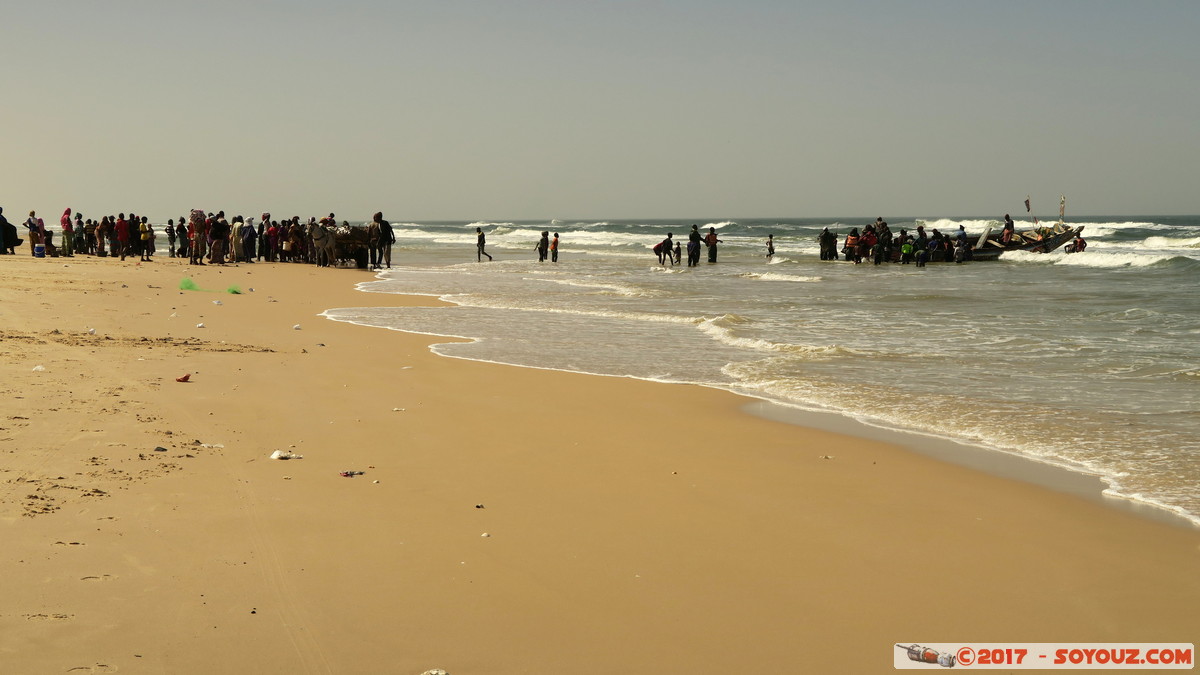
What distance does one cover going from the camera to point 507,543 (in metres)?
5.01

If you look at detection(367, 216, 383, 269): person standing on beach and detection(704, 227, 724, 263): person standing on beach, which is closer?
detection(367, 216, 383, 269): person standing on beach

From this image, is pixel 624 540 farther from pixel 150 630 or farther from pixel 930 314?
pixel 930 314

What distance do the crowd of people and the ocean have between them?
126 inches

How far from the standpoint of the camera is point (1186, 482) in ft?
21.6

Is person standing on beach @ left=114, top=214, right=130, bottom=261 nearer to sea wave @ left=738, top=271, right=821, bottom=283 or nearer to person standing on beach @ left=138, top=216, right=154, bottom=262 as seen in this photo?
person standing on beach @ left=138, top=216, right=154, bottom=262

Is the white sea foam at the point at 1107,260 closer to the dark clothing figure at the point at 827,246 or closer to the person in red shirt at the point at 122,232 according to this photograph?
the dark clothing figure at the point at 827,246

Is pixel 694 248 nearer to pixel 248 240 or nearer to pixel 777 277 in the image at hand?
pixel 777 277

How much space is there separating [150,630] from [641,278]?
28.6m

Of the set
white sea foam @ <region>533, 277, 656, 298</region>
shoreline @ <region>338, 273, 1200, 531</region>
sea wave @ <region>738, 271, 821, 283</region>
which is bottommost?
shoreline @ <region>338, 273, 1200, 531</region>

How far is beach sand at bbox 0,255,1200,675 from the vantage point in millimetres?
3873

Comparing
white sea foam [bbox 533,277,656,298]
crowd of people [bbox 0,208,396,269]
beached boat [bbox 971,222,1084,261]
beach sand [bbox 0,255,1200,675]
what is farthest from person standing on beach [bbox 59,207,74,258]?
beached boat [bbox 971,222,1084,261]

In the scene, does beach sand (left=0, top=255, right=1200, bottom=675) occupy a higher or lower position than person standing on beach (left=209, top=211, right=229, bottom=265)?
lower

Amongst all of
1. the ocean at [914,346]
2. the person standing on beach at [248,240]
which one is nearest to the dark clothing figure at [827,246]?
the ocean at [914,346]

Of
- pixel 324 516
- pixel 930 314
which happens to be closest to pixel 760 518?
pixel 324 516
